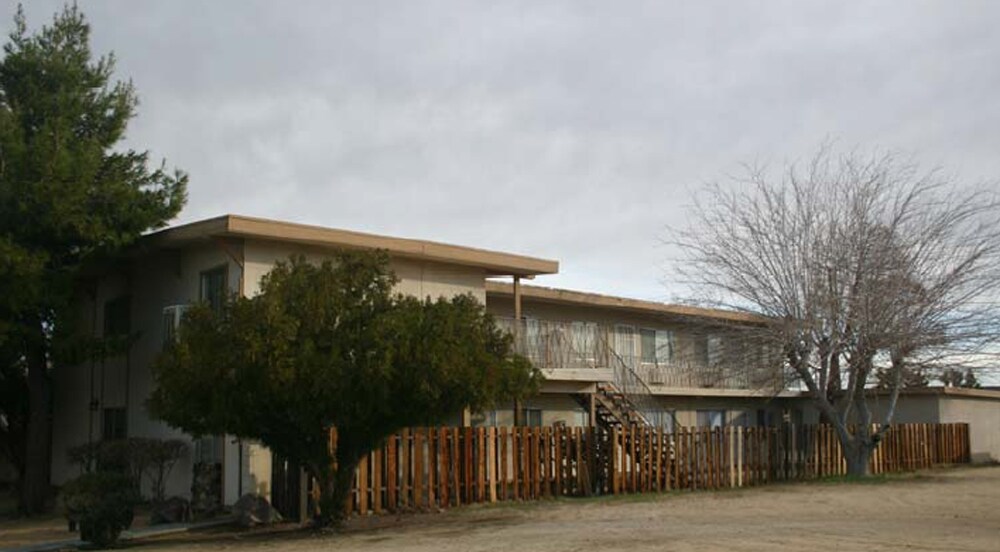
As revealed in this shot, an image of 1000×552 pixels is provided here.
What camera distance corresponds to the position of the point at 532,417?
30469mm

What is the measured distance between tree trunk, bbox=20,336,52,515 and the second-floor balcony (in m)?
10.3

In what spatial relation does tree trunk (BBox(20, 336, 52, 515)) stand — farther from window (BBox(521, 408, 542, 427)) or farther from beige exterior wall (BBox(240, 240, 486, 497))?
window (BBox(521, 408, 542, 427))

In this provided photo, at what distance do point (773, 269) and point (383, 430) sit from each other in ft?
44.7

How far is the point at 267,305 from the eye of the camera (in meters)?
17.2

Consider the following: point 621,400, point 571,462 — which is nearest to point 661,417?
point 621,400

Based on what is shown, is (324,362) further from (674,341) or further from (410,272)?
(674,341)


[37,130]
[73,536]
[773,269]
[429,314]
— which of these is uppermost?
[37,130]

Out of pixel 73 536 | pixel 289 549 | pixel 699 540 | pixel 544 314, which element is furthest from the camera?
pixel 544 314

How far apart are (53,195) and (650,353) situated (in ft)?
64.6

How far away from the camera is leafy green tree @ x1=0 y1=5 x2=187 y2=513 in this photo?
22.2 metres

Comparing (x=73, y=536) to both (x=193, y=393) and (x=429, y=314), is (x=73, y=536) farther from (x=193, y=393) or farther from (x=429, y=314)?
(x=429, y=314)

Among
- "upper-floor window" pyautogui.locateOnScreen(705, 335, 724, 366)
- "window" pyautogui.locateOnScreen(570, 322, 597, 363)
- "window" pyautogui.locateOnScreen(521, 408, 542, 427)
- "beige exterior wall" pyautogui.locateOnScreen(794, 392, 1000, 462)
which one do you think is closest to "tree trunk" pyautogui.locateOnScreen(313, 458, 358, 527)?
"window" pyautogui.locateOnScreen(521, 408, 542, 427)

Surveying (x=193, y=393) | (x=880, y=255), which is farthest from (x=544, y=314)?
(x=193, y=393)

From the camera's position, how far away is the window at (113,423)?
84.5 feet
